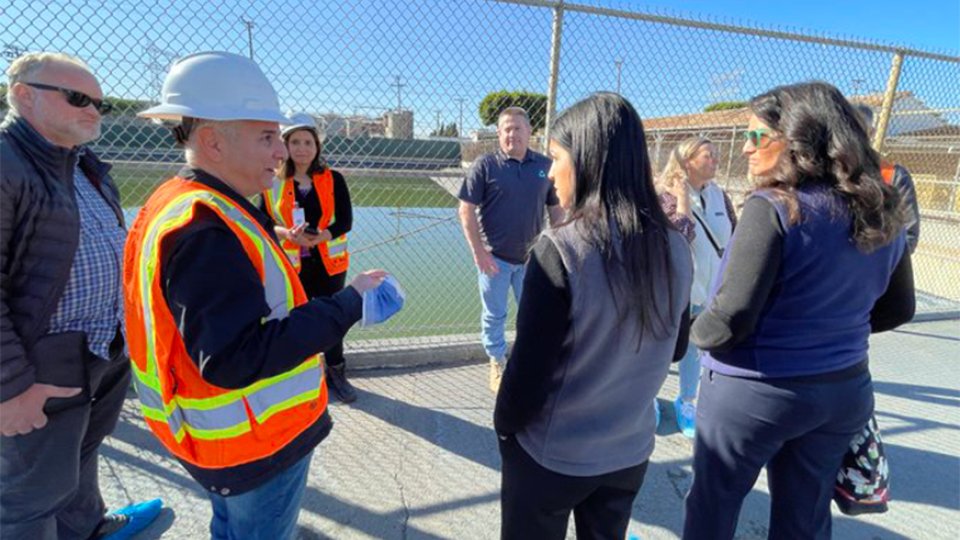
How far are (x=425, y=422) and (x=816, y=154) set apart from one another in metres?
2.55

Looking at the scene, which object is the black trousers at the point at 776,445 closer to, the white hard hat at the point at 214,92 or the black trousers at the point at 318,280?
the white hard hat at the point at 214,92

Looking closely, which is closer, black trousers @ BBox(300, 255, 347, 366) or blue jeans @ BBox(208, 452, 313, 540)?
blue jeans @ BBox(208, 452, 313, 540)

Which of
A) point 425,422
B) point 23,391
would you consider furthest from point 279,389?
point 425,422

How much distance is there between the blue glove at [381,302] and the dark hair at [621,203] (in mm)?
522

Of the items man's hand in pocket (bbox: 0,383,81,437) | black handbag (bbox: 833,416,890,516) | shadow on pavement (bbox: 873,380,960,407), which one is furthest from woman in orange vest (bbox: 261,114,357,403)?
shadow on pavement (bbox: 873,380,960,407)

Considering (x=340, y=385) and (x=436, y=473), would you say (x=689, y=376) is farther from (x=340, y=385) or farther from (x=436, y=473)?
(x=340, y=385)

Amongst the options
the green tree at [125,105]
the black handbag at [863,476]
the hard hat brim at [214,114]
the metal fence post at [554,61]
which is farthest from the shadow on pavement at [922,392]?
the green tree at [125,105]

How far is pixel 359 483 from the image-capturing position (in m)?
2.69

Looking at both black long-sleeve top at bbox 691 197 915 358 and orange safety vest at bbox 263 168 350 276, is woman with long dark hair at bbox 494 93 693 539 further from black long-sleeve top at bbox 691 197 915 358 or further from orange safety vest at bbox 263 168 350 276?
orange safety vest at bbox 263 168 350 276

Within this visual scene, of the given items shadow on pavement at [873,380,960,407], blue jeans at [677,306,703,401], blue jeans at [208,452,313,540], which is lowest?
shadow on pavement at [873,380,960,407]

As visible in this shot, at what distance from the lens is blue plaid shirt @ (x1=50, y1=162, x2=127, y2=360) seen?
172cm

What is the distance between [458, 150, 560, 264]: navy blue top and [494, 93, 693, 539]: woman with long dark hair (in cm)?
220

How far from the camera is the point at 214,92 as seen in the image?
130 cm

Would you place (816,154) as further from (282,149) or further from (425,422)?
(425,422)
